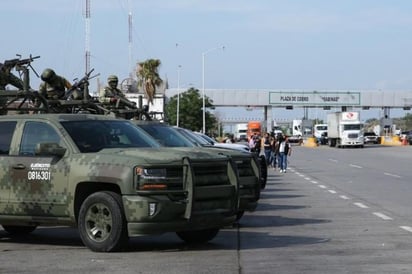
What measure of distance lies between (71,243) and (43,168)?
1436 mm

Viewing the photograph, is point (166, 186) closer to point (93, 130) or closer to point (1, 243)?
point (93, 130)

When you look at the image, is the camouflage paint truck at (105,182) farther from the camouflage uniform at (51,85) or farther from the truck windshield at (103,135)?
the camouflage uniform at (51,85)

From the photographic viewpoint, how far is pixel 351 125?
72.6 m

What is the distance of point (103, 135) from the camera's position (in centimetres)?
1036

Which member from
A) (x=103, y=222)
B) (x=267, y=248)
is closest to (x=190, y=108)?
(x=267, y=248)

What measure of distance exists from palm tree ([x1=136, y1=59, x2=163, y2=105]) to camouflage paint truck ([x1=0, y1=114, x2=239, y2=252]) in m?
49.6

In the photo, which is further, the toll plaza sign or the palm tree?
the toll plaza sign

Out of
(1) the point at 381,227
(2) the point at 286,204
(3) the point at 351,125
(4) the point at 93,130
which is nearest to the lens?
(4) the point at 93,130

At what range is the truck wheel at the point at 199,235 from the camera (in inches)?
418

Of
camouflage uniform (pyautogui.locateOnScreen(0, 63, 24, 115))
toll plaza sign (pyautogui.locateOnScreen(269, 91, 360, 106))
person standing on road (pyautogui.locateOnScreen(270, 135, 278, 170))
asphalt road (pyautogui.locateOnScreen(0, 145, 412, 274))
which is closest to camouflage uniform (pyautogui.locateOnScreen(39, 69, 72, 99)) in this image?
camouflage uniform (pyautogui.locateOnScreen(0, 63, 24, 115))

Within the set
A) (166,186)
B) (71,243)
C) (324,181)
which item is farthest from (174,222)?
(324,181)

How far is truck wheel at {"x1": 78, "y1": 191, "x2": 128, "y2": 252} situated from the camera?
9.31 m

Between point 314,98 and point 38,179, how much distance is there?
8385 cm

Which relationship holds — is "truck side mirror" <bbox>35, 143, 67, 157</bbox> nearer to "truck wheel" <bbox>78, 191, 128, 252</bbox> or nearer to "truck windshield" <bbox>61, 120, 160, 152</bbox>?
"truck windshield" <bbox>61, 120, 160, 152</bbox>
